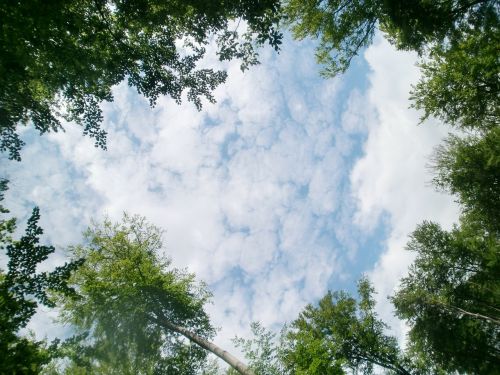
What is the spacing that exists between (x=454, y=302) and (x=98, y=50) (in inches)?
783

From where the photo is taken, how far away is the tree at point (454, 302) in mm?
15305

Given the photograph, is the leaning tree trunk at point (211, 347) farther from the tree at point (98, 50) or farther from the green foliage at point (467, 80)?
the green foliage at point (467, 80)

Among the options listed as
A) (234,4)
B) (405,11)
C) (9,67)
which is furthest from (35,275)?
(405,11)

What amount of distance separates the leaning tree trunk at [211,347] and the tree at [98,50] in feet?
31.2

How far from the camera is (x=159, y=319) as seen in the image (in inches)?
683

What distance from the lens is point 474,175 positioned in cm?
1511

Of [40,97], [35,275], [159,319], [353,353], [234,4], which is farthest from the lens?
[353,353]

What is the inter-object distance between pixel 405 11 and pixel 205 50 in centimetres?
662

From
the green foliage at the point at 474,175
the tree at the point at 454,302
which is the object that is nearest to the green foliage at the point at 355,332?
the tree at the point at 454,302

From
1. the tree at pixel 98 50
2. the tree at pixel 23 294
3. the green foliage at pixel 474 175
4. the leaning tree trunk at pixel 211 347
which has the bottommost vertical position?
the tree at pixel 23 294

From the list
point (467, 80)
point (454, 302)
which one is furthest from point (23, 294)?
point (454, 302)

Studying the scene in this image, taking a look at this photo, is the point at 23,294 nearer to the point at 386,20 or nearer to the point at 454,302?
the point at 386,20

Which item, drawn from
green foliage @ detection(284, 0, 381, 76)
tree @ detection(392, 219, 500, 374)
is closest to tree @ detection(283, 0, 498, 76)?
green foliage @ detection(284, 0, 381, 76)

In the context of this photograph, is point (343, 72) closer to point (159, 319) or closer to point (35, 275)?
point (35, 275)
